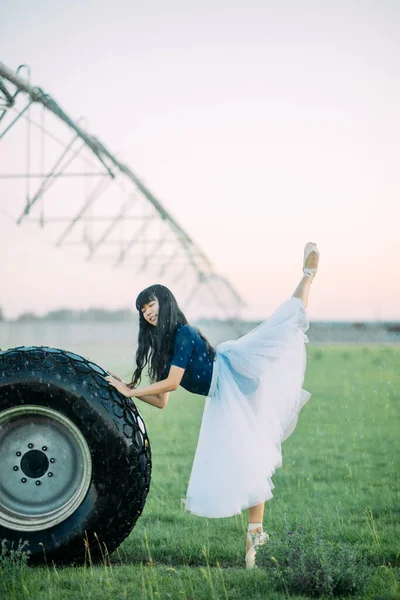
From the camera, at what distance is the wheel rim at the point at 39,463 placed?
4.38m

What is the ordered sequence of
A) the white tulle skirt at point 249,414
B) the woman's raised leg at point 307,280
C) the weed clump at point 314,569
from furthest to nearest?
the woman's raised leg at point 307,280 → the white tulle skirt at point 249,414 → the weed clump at point 314,569

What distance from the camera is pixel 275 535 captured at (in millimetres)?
4602

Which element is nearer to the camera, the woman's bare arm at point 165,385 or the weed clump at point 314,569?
the weed clump at point 314,569

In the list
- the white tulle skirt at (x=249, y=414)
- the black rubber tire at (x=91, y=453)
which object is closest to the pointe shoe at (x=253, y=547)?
the white tulle skirt at (x=249, y=414)

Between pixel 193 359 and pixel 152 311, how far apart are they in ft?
1.31

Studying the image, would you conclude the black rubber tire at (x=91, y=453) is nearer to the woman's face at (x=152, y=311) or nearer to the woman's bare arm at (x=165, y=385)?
the woman's bare arm at (x=165, y=385)

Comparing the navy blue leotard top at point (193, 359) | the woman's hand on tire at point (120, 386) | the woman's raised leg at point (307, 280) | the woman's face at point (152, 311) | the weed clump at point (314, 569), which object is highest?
the woman's raised leg at point (307, 280)

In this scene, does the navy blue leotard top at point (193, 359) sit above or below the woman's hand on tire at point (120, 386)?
above

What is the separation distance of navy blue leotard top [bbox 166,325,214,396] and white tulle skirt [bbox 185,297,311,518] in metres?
0.07

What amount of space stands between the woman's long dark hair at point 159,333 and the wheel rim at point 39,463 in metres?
0.59

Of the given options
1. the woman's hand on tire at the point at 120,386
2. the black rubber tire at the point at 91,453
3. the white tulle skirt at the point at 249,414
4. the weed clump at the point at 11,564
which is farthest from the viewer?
the white tulle skirt at the point at 249,414

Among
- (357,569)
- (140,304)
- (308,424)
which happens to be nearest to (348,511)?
(357,569)

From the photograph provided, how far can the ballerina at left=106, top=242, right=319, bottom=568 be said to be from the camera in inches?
183

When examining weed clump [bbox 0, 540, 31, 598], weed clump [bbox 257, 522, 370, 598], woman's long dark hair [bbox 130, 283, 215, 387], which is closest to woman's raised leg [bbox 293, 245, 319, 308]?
woman's long dark hair [bbox 130, 283, 215, 387]
